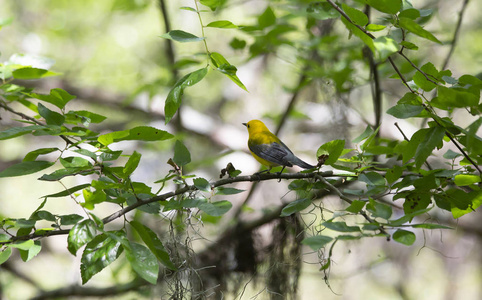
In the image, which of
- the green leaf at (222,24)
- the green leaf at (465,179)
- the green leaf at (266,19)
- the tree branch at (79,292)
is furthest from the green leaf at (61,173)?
the tree branch at (79,292)

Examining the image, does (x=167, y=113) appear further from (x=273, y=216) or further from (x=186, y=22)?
(x=186, y=22)

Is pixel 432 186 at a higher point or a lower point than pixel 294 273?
higher

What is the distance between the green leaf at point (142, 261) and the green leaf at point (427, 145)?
0.79m

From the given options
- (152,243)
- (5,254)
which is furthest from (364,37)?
(5,254)

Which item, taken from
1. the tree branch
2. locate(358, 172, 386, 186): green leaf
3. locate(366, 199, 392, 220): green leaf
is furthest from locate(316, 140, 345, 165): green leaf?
the tree branch

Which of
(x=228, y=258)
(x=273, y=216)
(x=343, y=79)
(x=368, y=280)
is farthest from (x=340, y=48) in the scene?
(x=368, y=280)

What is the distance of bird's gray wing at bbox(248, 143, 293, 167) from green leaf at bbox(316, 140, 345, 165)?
3.18 feet

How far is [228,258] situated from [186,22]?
12.6 feet

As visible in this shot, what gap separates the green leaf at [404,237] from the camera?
1158 mm

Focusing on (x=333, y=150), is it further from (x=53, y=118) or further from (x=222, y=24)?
(x=53, y=118)

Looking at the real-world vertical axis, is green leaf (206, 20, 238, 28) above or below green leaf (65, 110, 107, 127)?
above

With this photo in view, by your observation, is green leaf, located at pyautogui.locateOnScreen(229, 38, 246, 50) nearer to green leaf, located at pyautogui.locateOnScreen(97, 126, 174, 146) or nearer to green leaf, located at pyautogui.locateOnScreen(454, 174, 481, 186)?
green leaf, located at pyautogui.locateOnScreen(97, 126, 174, 146)

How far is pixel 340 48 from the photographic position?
10.7 ft

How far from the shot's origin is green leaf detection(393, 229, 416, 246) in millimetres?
1158
